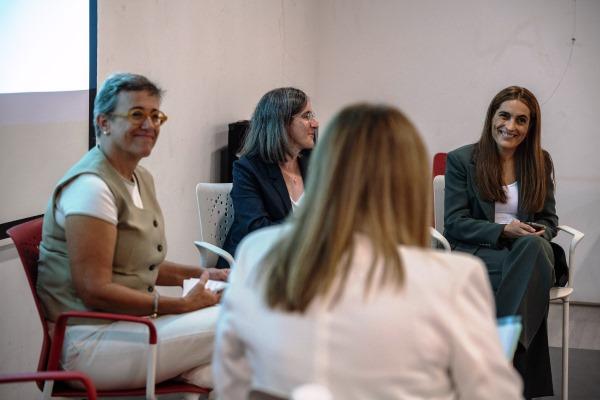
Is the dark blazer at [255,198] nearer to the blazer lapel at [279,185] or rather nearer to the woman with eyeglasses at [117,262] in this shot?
the blazer lapel at [279,185]

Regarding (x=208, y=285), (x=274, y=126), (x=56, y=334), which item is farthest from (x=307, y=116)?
(x=56, y=334)

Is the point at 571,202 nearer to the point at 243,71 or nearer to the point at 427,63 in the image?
the point at 427,63

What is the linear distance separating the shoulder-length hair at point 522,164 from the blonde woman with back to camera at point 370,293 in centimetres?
228

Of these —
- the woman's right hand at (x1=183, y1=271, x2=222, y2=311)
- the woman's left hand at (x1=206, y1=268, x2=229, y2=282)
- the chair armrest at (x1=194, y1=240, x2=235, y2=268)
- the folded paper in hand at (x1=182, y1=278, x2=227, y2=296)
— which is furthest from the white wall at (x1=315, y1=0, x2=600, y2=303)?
the woman's right hand at (x1=183, y1=271, x2=222, y2=311)

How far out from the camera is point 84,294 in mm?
2311

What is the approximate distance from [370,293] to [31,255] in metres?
1.33

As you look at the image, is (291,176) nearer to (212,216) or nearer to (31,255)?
(212,216)

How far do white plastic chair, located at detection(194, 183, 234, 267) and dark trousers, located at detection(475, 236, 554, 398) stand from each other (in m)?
1.14

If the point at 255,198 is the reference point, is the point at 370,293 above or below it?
above

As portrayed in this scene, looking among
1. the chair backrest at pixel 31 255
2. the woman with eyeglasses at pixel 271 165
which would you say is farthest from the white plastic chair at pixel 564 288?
the chair backrest at pixel 31 255

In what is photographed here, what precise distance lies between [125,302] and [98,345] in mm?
136

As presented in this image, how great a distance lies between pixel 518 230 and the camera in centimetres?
355

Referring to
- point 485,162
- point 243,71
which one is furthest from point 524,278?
point 243,71

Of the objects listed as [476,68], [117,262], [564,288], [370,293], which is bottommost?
[564,288]
